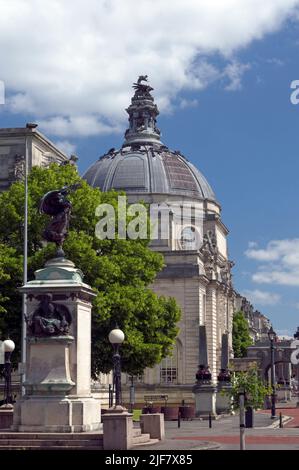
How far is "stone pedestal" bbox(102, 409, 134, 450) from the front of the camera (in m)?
23.0

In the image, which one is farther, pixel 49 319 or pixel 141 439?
pixel 141 439

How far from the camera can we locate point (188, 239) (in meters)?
105

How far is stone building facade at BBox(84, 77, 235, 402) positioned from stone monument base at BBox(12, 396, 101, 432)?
55.0 metres

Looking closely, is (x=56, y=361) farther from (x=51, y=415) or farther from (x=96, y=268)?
(x=96, y=268)

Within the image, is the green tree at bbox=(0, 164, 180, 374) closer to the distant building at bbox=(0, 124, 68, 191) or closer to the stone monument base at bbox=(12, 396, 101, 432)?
the stone monument base at bbox=(12, 396, 101, 432)

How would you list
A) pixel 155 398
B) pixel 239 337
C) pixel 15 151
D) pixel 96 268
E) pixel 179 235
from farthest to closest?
pixel 239 337 < pixel 179 235 < pixel 155 398 < pixel 15 151 < pixel 96 268

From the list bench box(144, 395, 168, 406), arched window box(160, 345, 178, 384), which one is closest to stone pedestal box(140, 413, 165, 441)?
bench box(144, 395, 168, 406)

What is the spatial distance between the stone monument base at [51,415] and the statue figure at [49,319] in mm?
1793

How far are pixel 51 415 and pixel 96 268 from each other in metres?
17.1

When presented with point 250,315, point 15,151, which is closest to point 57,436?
point 15,151

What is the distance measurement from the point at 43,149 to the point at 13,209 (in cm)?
2737

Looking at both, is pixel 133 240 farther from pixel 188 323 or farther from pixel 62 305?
pixel 188 323

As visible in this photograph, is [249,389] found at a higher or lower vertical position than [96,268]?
lower
